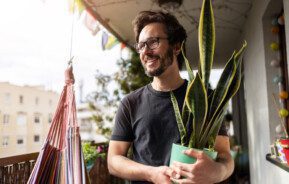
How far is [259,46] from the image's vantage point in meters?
3.13

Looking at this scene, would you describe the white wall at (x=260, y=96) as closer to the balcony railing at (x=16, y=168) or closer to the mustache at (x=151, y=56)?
the mustache at (x=151, y=56)

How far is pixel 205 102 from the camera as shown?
1.04 m

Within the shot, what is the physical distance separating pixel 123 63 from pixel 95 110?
100cm

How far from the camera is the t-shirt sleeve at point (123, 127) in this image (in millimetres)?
1233

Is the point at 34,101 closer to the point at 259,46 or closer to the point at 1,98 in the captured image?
the point at 1,98

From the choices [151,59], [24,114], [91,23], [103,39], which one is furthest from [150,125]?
[103,39]

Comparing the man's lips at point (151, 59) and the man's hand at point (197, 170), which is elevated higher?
the man's lips at point (151, 59)

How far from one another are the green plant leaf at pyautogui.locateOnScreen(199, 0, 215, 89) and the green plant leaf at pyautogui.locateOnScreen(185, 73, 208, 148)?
3.6 inches

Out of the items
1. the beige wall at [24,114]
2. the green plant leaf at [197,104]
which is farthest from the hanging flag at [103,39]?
the green plant leaf at [197,104]

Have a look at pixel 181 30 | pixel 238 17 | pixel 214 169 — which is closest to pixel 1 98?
pixel 181 30

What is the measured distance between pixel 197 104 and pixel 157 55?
29 cm

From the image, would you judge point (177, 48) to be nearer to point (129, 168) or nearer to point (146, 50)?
point (146, 50)

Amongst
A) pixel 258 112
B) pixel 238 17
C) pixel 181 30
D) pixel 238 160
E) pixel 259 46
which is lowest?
pixel 238 160

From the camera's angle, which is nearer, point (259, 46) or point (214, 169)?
point (214, 169)
